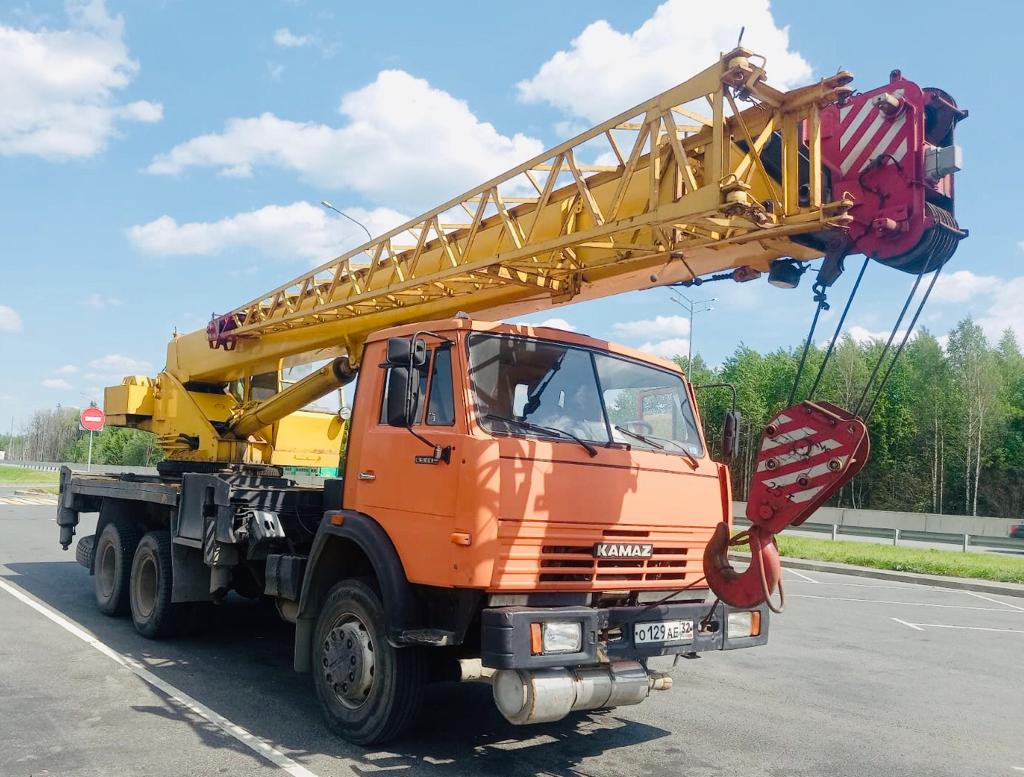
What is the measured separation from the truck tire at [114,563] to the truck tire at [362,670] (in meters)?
3.88

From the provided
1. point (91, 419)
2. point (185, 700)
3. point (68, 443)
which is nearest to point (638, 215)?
point (185, 700)

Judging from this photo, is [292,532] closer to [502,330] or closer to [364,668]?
[364,668]

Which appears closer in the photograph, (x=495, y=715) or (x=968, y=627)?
(x=495, y=715)

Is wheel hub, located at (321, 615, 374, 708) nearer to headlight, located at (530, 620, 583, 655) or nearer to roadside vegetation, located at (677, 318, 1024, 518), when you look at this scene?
headlight, located at (530, 620, 583, 655)

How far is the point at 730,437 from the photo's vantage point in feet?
19.7

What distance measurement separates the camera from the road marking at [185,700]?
450cm

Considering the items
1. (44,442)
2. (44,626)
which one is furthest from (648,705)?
(44,442)

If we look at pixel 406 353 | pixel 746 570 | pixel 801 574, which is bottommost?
pixel 801 574

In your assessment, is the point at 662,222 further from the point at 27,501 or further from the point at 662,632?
the point at 27,501

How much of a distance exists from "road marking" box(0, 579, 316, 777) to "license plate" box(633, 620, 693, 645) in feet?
6.29

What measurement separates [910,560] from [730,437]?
44.9 ft

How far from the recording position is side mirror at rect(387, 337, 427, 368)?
4.59m

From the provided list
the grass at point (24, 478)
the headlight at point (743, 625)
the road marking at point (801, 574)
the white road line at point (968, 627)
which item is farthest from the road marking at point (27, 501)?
the headlight at point (743, 625)

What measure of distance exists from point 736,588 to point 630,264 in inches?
90.1
